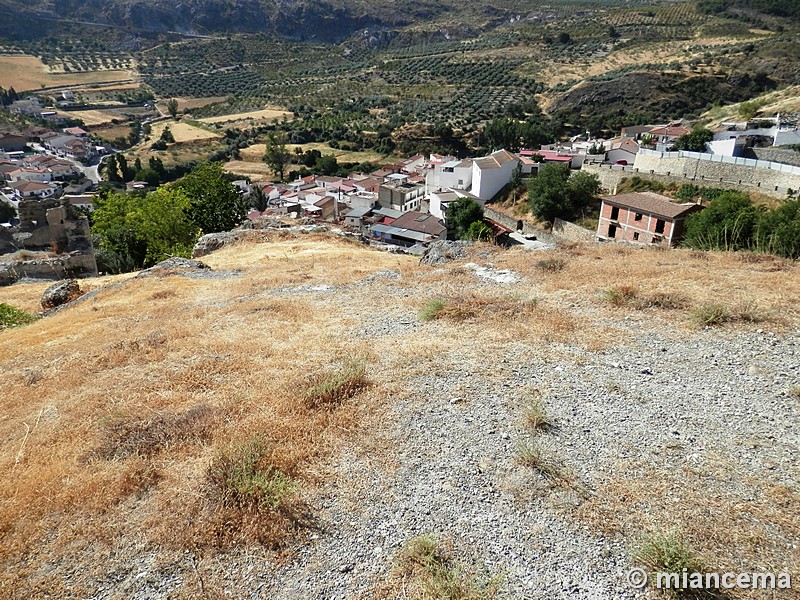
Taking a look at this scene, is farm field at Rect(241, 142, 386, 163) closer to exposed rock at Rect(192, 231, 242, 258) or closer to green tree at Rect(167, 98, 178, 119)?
green tree at Rect(167, 98, 178, 119)

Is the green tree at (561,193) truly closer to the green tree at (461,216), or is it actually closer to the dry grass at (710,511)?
the green tree at (461,216)

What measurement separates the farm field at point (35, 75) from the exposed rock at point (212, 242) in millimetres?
131586

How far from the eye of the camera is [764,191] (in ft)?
107

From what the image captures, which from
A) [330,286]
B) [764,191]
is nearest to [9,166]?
[330,286]

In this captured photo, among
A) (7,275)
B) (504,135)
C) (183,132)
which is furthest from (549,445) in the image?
(183,132)

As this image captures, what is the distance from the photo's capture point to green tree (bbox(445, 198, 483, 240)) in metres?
42.3

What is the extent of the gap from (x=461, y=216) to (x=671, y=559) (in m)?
39.1

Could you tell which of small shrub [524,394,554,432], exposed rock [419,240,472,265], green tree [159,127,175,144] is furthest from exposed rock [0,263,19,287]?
green tree [159,127,175,144]

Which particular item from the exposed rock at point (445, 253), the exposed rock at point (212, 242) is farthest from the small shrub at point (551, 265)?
the exposed rock at point (212, 242)

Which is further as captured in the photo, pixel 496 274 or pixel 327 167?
pixel 327 167

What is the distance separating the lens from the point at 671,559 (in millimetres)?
4543

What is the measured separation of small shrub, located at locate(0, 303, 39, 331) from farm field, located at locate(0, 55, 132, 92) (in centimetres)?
13985

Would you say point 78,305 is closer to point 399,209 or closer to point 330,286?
point 330,286

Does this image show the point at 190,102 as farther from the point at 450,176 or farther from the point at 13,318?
the point at 13,318
